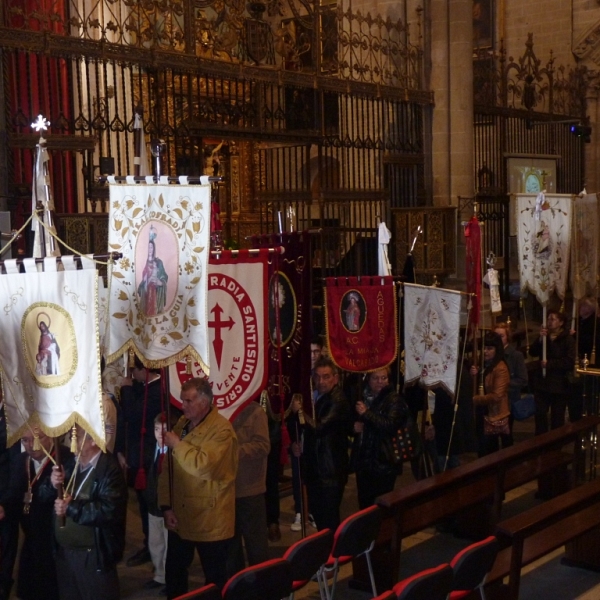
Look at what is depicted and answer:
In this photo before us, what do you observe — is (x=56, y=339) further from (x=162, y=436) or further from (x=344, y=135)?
(x=344, y=135)

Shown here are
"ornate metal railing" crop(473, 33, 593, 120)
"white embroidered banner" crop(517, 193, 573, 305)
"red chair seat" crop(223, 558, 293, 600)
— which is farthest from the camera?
"ornate metal railing" crop(473, 33, 593, 120)

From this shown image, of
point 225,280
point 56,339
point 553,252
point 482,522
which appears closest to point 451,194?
point 553,252

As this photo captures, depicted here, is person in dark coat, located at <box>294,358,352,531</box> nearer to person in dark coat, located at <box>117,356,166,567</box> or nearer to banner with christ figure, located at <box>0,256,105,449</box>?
person in dark coat, located at <box>117,356,166,567</box>

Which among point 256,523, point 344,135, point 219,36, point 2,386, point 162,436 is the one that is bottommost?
point 256,523

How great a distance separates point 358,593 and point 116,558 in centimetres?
189

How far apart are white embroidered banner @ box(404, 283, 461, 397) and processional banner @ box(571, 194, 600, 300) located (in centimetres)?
309

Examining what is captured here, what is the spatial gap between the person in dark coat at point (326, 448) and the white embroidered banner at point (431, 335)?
3.84 feet

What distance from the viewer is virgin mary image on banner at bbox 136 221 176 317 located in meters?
5.48

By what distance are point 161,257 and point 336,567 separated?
2.03m

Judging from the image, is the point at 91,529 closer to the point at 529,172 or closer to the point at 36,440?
the point at 36,440

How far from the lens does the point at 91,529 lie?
5090 millimetres

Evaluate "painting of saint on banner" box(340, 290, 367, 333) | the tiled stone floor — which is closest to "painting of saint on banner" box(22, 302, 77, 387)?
the tiled stone floor

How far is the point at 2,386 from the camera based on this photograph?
17.0 ft

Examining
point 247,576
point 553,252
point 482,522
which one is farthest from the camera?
point 553,252
